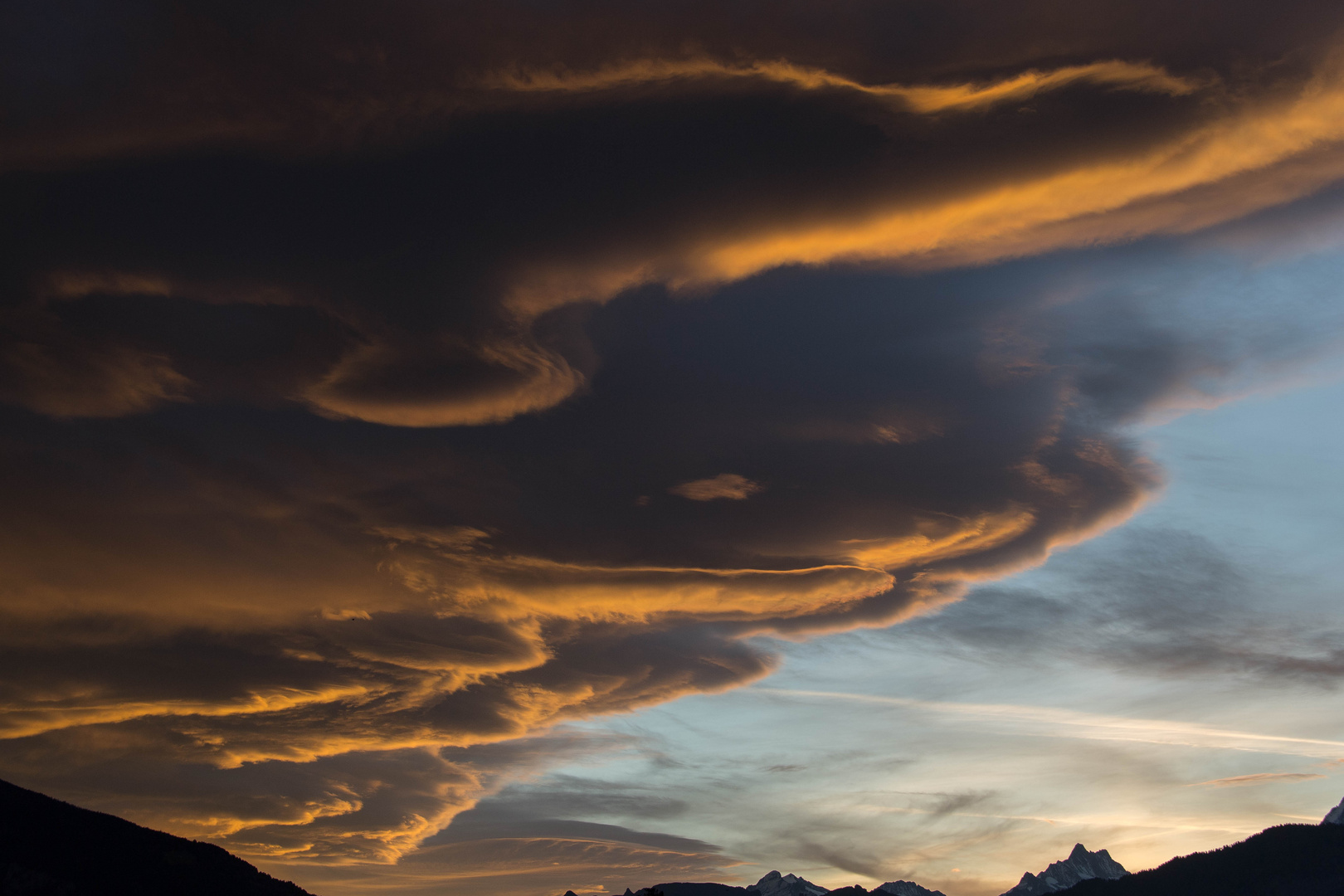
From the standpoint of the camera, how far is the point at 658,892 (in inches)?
7003
